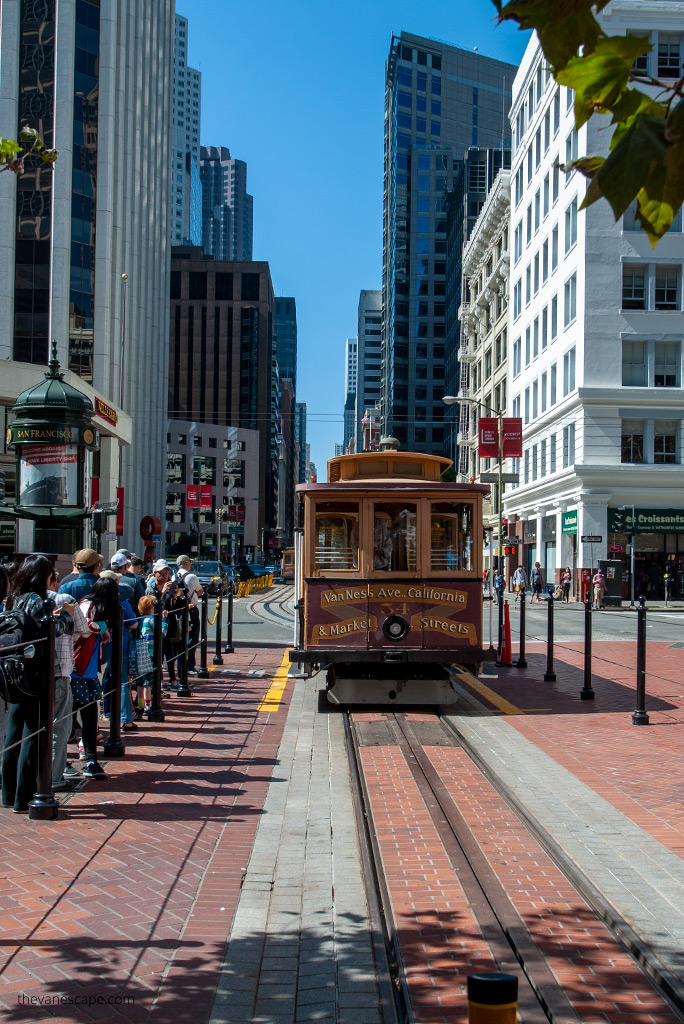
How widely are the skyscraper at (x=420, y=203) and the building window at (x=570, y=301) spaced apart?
7429 centimetres

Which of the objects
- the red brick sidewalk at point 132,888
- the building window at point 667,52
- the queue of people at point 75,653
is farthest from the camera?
the building window at point 667,52

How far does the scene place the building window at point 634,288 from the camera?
3978cm

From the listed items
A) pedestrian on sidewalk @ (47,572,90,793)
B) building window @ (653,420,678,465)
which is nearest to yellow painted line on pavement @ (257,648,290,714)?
pedestrian on sidewalk @ (47,572,90,793)

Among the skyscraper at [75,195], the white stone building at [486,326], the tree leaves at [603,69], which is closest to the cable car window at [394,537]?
the tree leaves at [603,69]

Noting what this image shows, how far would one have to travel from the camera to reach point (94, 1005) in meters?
3.79

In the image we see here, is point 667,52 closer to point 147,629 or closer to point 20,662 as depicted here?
point 147,629

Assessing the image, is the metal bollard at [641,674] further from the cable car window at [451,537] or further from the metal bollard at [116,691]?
the metal bollard at [116,691]

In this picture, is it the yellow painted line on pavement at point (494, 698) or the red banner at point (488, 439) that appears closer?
the yellow painted line on pavement at point (494, 698)

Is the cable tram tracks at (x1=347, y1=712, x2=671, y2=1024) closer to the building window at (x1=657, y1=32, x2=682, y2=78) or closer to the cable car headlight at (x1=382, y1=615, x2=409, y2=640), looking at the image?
the cable car headlight at (x1=382, y1=615, x2=409, y2=640)

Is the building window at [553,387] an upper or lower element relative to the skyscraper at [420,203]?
lower

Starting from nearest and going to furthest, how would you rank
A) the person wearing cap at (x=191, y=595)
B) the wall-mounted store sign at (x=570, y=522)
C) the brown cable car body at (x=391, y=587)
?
1. the brown cable car body at (x=391, y=587)
2. the person wearing cap at (x=191, y=595)
3. the wall-mounted store sign at (x=570, y=522)

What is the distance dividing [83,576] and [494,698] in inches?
251

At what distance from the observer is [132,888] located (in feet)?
16.7

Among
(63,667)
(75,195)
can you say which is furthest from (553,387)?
(63,667)
